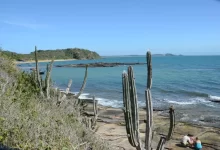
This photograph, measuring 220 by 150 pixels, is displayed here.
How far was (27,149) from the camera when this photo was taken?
5387mm

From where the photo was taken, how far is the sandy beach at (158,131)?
45.7ft

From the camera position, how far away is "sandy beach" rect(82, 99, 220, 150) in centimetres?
1393

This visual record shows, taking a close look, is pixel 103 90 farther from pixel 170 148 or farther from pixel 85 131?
pixel 85 131

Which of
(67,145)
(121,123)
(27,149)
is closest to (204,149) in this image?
(121,123)

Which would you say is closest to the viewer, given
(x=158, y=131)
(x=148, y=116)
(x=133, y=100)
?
(x=133, y=100)

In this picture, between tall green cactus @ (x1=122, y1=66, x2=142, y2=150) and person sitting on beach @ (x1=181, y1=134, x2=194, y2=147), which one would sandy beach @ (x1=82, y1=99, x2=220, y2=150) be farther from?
tall green cactus @ (x1=122, y1=66, x2=142, y2=150)

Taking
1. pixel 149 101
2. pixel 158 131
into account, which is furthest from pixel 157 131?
pixel 149 101

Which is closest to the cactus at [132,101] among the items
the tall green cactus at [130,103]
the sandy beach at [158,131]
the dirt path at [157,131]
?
the tall green cactus at [130,103]

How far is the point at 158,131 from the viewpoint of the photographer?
16469mm

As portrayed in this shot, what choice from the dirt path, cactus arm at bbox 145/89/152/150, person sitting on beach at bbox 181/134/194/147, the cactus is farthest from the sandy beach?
the cactus

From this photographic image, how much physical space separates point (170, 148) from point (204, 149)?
1.67m

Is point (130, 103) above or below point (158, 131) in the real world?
above

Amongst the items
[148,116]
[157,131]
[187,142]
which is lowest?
[157,131]

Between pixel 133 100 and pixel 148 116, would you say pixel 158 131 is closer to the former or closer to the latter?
pixel 148 116
